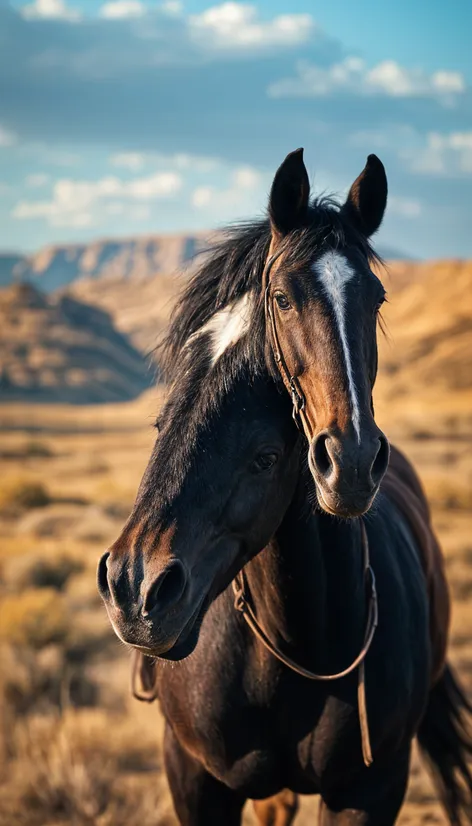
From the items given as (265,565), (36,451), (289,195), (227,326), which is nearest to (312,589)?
(265,565)

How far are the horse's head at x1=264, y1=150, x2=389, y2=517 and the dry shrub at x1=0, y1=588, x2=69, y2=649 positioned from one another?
233 inches

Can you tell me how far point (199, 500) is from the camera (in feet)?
7.27

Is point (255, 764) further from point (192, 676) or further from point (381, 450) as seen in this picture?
point (381, 450)

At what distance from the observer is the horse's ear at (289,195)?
229cm

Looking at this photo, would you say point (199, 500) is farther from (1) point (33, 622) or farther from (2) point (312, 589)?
(1) point (33, 622)

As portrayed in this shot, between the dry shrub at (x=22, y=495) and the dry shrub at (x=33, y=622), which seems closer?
the dry shrub at (x=33, y=622)

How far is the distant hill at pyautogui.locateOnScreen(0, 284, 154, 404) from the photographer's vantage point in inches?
2414

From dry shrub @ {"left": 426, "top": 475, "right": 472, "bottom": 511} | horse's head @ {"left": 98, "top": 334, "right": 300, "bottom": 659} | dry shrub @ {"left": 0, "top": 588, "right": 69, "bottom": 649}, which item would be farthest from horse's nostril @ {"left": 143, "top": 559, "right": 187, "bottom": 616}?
dry shrub @ {"left": 426, "top": 475, "right": 472, "bottom": 511}

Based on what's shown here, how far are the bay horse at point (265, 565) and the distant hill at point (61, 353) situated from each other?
53.9 metres

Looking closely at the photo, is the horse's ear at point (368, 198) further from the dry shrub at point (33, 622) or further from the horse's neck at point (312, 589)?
the dry shrub at point (33, 622)

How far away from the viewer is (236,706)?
9.11ft

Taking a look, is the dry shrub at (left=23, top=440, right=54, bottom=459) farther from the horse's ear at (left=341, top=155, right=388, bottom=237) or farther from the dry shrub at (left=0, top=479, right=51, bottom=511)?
the horse's ear at (left=341, top=155, right=388, bottom=237)

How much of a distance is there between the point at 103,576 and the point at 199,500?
13.1 inches

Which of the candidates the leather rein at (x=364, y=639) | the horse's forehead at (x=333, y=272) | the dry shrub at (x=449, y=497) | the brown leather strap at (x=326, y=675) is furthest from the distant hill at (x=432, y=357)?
the horse's forehead at (x=333, y=272)
